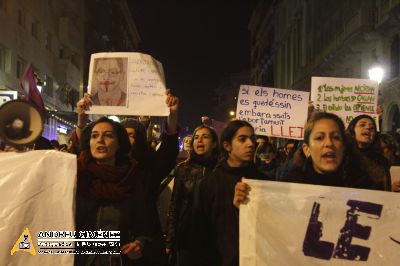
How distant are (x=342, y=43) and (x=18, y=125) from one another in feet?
81.3

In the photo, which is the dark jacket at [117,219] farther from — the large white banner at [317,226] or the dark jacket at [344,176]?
the dark jacket at [344,176]

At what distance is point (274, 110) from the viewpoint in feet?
19.0

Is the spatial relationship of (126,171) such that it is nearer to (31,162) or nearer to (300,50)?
(31,162)

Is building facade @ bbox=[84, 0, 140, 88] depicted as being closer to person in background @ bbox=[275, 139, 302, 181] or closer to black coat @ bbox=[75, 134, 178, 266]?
person in background @ bbox=[275, 139, 302, 181]

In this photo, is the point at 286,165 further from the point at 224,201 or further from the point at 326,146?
the point at 326,146

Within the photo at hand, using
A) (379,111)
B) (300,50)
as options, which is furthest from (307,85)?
(379,111)

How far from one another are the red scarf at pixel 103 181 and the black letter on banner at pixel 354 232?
1.39 m

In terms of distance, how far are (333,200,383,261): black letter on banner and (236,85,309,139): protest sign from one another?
8.56ft

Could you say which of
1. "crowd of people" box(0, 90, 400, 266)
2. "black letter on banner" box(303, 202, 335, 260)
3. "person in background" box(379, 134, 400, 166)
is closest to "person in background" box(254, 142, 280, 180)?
"person in background" box(379, 134, 400, 166)

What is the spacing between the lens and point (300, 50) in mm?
42000

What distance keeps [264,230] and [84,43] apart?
117 ft

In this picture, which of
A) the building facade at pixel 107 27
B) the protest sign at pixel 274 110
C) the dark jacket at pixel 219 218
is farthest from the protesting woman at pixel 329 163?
the building facade at pixel 107 27

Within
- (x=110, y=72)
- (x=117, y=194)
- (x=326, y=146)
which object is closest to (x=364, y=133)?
(x=326, y=146)

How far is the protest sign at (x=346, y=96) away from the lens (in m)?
6.21
